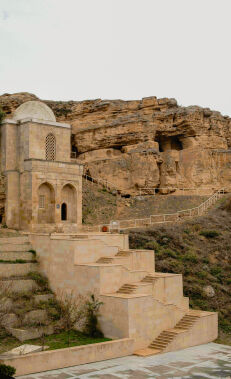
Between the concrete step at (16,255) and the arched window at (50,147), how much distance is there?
8487 mm

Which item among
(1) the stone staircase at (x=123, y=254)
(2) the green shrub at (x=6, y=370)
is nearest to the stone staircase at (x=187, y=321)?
(1) the stone staircase at (x=123, y=254)

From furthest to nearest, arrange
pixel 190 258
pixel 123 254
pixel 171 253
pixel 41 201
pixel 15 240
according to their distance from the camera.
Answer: pixel 41 201 → pixel 171 253 → pixel 190 258 → pixel 15 240 → pixel 123 254

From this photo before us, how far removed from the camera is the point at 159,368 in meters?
16.9

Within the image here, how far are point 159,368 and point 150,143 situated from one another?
995 inches

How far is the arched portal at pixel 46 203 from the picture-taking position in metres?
28.5

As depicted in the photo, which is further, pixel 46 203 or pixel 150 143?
pixel 150 143

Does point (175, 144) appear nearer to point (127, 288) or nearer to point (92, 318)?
point (127, 288)

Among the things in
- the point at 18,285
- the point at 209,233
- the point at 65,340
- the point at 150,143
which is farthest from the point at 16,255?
the point at 150,143

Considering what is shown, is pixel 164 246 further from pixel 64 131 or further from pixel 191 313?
pixel 64 131

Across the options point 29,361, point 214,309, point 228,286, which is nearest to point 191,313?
point 214,309

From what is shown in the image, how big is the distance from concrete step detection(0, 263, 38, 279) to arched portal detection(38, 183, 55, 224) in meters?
6.22

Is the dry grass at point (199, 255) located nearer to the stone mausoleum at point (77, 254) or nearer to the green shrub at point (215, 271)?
the green shrub at point (215, 271)

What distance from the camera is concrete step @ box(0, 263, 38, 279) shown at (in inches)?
834

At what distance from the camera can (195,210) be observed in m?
33.7
